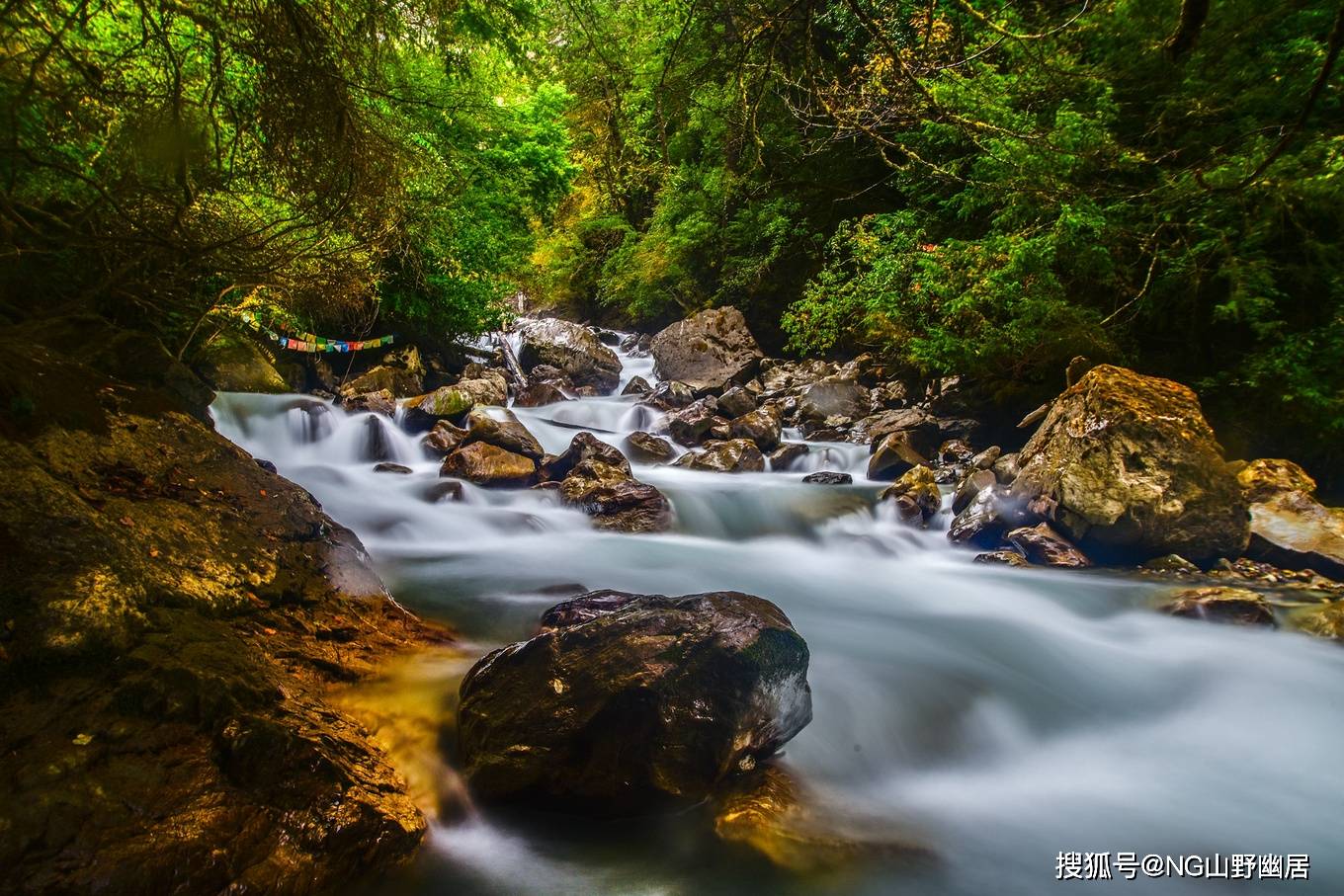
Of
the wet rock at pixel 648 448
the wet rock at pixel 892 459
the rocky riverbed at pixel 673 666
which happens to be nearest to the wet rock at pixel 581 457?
the rocky riverbed at pixel 673 666

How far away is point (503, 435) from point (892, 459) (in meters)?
5.65

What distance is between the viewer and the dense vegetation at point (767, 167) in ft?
8.79

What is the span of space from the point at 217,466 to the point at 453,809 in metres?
2.67

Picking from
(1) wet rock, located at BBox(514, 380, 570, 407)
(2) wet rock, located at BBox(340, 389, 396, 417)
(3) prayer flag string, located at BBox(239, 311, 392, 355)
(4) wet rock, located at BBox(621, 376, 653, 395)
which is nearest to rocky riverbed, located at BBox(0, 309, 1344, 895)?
(2) wet rock, located at BBox(340, 389, 396, 417)

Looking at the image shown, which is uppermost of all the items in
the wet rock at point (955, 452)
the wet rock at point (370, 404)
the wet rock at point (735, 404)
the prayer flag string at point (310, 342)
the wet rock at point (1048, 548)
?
the prayer flag string at point (310, 342)

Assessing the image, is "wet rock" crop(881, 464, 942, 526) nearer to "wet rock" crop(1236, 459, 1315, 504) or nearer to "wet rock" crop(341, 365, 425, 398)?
"wet rock" crop(1236, 459, 1315, 504)

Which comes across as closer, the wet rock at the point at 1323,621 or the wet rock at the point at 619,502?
the wet rock at the point at 1323,621

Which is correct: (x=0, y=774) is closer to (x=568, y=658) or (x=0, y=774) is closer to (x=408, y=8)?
(x=568, y=658)

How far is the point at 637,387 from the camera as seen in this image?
14.5m

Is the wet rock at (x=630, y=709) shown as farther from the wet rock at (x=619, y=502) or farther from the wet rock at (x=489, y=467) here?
the wet rock at (x=489, y=467)

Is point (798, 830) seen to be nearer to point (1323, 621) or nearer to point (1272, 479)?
point (1323, 621)

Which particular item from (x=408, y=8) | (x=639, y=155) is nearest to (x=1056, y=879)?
(x=408, y=8)

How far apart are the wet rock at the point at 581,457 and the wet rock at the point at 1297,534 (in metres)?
6.77

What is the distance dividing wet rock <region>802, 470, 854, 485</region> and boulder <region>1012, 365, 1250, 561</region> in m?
2.67
